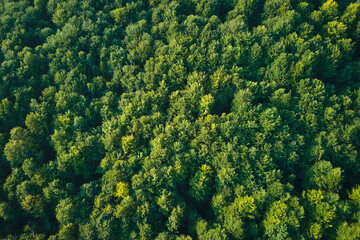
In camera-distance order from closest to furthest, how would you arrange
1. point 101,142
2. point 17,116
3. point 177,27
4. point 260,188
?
point 260,188, point 101,142, point 17,116, point 177,27

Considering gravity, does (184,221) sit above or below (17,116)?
below

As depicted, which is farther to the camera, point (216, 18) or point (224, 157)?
point (216, 18)

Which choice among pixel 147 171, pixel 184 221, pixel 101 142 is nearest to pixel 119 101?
pixel 101 142

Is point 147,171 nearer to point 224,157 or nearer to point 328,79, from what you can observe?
point 224,157

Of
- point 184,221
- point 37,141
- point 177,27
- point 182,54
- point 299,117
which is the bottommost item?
point 184,221

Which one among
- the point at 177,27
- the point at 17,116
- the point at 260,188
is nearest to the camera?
the point at 260,188

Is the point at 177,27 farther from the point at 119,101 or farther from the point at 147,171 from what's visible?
the point at 147,171

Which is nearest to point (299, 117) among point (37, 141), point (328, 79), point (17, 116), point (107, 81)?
point (328, 79)
